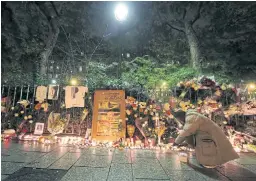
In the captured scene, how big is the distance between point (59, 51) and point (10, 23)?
4.79 meters

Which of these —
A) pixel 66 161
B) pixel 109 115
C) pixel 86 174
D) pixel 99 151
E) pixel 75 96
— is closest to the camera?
pixel 86 174

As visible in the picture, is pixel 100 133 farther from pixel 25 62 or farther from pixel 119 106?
pixel 25 62

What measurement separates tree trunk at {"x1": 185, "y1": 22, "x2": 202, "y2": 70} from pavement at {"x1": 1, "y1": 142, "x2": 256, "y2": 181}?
877 centimetres

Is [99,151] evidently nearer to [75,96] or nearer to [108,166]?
[108,166]

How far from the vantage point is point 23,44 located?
13.0 metres

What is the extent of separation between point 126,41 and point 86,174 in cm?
1537

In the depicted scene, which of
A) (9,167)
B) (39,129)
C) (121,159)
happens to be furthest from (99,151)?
(39,129)

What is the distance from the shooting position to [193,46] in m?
14.5

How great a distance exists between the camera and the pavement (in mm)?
3988

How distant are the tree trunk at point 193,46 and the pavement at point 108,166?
8772 millimetres

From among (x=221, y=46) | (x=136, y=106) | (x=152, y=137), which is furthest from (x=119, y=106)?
(x=221, y=46)

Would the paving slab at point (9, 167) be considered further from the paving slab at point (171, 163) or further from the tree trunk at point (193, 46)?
the tree trunk at point (193, 46)

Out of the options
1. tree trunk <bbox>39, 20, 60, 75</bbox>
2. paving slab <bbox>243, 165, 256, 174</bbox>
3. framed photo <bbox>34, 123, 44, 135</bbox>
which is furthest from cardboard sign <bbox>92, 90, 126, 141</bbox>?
tree trunk <bbox>39, 20, 60, 75</bbox>

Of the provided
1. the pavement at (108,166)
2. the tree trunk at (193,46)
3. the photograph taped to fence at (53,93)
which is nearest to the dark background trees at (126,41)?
the tree trunk at (193,46)
